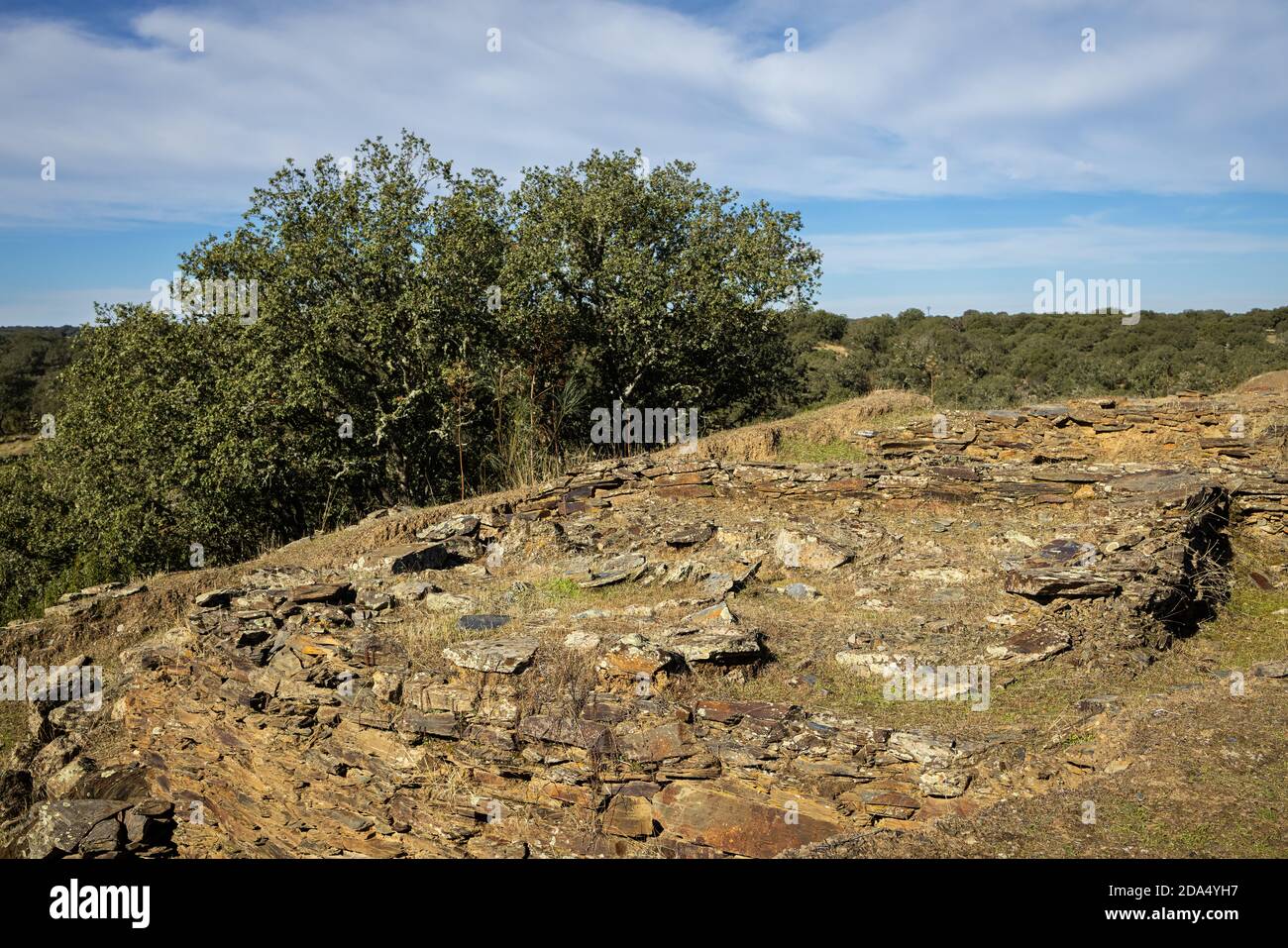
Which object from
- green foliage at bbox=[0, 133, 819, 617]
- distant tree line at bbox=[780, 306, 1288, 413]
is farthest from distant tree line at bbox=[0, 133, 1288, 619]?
distant tree line at bbox=[780, 306, 1288, 413]

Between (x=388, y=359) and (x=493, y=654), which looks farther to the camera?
(x=388, y=359)

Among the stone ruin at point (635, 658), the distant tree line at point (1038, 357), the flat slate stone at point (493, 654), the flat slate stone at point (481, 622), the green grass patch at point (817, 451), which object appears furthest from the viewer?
the distant tree line at point (1038, 357)

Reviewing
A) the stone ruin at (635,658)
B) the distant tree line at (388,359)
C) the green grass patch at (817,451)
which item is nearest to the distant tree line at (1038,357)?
the distant tree line at (388,359)

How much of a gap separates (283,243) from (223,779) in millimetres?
11539

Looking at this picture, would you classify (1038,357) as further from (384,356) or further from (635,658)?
(635,658)

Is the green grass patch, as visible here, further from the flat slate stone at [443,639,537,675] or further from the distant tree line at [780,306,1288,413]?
the flat slate stone at [443,639,537,675]

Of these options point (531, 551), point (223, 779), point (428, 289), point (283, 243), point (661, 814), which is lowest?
point (223, 779)

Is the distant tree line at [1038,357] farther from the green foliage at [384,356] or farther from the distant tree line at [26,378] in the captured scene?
the distant tree line at [26,378]

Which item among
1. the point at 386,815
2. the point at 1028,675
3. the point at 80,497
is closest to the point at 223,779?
the point at 386,815

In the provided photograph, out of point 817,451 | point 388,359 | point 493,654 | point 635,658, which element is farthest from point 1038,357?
point 493,654

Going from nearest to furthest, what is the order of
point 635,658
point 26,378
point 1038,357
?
point 635,658 → point 1038,357 → point 26,378
